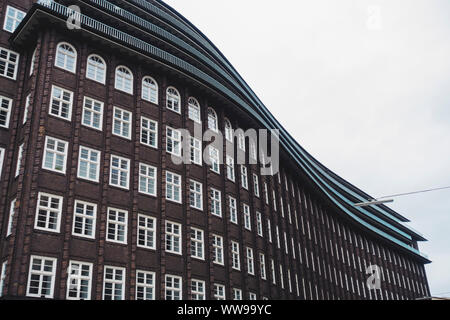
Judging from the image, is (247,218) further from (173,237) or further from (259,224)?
(173,237)

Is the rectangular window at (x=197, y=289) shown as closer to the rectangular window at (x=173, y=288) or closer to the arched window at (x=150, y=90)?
the rectangular window at (x=173, y=288)

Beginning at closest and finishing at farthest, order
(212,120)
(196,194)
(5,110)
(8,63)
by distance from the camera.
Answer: (5,110), (8,63), (196,194), (212,120)

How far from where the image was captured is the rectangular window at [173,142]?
3466 centimetres

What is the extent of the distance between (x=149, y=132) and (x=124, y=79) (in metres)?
4.30

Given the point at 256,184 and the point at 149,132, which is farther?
the point at 256,184

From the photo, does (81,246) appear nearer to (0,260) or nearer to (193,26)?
(0,260)

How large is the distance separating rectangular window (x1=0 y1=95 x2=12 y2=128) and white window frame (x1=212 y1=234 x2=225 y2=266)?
16.8 meters

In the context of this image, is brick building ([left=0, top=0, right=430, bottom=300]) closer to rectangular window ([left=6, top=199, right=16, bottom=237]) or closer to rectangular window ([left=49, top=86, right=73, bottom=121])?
rectangular window ([left=49, top=86, right=73, bottom=121])

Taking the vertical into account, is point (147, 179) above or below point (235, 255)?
above

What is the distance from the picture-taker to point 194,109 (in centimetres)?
3934

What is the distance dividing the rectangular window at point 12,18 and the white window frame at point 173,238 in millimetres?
17057

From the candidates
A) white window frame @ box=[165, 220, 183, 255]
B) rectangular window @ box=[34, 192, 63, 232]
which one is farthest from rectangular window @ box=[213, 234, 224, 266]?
rectangular window @ box=[34, 192, 63, 232]

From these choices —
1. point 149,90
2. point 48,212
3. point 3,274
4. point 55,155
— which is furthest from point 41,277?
point 149,90

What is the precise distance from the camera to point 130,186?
3006 cm
